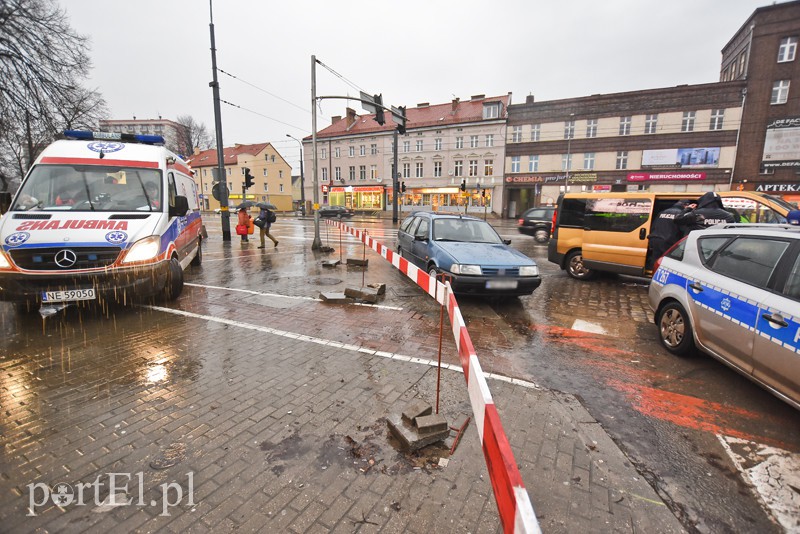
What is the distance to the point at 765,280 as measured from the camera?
345 cm

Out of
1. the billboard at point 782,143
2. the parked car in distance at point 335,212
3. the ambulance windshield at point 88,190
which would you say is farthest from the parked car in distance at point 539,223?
the billboard at point 782,143

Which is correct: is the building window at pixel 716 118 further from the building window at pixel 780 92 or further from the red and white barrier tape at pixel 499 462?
the red and white barrier tape at pixel 499 462

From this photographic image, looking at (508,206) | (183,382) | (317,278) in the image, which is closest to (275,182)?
(508,206)

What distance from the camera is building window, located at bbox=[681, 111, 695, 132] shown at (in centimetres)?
3269

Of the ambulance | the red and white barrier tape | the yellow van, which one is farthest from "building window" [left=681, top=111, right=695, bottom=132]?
the red and white barrier tape

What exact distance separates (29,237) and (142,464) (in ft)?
14.2

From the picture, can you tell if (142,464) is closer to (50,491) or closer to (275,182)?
(50,491)

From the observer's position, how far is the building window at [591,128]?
35562 millimetres

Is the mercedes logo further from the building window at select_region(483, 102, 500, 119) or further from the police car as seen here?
the building window at select_region(483, 102, 500, 119)

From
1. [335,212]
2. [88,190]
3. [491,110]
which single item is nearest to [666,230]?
[88,190]

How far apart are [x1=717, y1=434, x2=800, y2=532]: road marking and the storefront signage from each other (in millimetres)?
38505

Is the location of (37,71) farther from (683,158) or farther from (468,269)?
(683,158)

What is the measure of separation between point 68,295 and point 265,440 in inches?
165

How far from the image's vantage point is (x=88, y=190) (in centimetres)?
595
